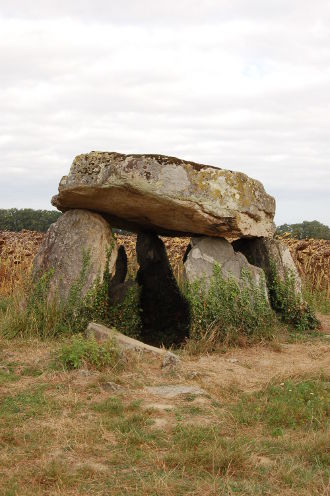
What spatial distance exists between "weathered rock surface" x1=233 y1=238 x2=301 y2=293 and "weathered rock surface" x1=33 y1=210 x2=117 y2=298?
2315 millimetres

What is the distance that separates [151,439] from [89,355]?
1948mm

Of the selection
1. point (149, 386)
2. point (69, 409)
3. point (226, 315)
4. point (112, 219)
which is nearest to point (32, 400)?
point (69, 409)

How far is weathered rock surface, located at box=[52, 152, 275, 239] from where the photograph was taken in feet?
28.0

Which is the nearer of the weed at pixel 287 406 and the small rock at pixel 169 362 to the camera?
the weed at pixel 287 406

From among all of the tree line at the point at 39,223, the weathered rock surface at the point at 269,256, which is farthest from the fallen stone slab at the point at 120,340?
the tree line at the point at 39,223

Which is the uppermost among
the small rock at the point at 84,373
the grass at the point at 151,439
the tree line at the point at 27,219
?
the tree line at the point at 27,219

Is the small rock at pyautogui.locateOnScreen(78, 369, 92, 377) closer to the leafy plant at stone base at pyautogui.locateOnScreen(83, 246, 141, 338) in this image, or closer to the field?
the field

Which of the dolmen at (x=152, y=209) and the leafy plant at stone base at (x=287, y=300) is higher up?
the dolmen at (x=152, y=209)

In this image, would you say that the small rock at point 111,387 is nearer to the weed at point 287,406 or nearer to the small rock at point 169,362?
the small rock at point 169,362

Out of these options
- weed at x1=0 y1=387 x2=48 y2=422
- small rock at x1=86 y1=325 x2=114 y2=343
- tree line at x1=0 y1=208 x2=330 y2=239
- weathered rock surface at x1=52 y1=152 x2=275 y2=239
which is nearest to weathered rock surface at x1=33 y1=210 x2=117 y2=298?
weathered rock surface at x1=52 y1=152 x2=275 y2=239

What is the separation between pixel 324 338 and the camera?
30.6ft

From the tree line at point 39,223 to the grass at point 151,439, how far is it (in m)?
19.8

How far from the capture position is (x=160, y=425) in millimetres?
5133

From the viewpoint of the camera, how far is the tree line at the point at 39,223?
2617 cm
